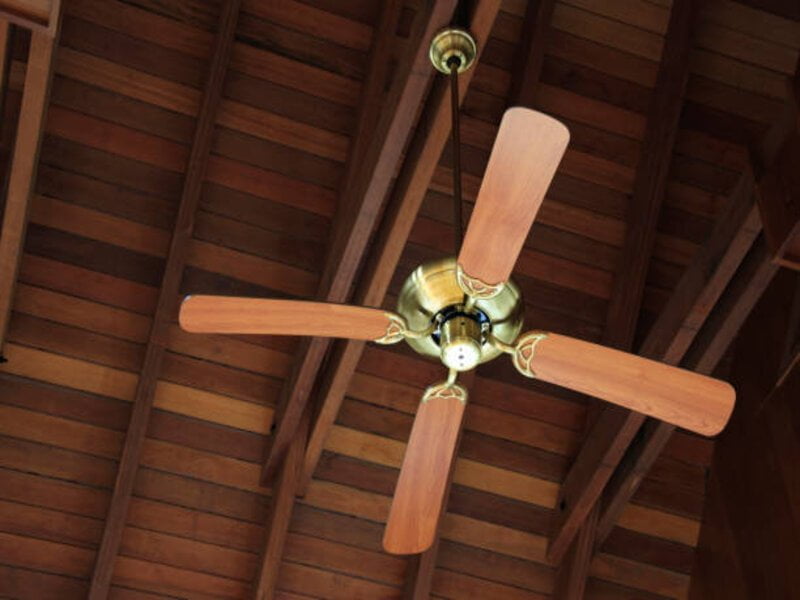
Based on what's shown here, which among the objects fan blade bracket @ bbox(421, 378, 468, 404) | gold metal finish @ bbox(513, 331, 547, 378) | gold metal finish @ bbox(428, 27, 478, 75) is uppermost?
gold metal finish @ bbox(428, 27, 478, 75)

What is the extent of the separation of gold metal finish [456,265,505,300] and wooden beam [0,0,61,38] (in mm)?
1236

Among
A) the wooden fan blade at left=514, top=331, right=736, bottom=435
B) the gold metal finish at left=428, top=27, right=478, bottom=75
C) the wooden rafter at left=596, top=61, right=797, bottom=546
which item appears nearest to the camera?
the wooden fan blade at left=514, top=331, right=736, bottom=435

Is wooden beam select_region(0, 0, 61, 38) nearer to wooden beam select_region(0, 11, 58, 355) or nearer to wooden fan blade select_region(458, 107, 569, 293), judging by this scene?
wooden beam select_region(0, 11, 58, 355)

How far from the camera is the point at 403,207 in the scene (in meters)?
3.64

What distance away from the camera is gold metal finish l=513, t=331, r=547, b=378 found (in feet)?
8.57

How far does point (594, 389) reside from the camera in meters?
2.59

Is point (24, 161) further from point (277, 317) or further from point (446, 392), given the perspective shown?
point (446, 392)

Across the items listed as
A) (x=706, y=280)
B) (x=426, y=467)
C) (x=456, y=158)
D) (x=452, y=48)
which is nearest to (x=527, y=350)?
(x=426, y=467)

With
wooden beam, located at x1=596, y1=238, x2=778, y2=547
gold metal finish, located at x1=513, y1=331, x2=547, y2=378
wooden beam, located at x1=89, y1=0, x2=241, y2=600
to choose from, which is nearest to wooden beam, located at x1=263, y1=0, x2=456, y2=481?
wooden beam, located at x1=89, y1=0, x2=241, y2=600

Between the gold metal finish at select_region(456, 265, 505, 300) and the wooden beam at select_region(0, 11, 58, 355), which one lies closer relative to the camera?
the gold metal finish at select_region(456, 265, 505, 300)

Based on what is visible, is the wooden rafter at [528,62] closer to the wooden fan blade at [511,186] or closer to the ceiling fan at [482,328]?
the ceiling fan at [482,328]

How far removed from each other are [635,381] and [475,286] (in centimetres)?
39

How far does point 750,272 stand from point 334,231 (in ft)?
Result: 4.76

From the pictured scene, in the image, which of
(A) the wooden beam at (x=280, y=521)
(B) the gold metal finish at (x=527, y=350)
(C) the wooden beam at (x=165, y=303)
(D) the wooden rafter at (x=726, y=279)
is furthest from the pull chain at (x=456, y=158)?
(A) the wooden beam at (x=280, y=521)
